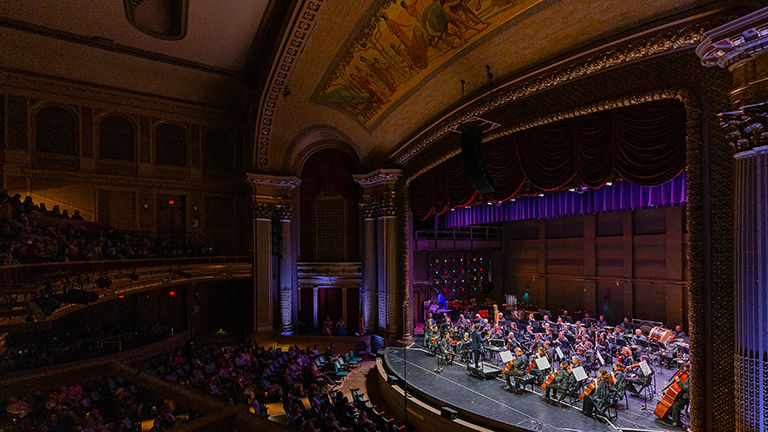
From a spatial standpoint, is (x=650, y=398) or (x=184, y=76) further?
(x=184, y=76)

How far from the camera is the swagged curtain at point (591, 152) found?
23.6ft

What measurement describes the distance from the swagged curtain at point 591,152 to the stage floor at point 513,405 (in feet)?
14.9

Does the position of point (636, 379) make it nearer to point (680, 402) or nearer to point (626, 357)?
point (626, 357)

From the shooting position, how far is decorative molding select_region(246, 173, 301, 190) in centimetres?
1514

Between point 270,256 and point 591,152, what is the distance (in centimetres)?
1157

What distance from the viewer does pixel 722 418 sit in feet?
19.8

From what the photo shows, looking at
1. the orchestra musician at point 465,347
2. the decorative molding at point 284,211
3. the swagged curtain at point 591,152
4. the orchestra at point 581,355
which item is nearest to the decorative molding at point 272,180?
the decorative molding at point 284,211

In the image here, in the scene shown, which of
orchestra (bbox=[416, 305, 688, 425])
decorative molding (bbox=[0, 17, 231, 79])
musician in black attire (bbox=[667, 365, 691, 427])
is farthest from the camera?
decorative molding (bbox=[0, 17, 231, 79])

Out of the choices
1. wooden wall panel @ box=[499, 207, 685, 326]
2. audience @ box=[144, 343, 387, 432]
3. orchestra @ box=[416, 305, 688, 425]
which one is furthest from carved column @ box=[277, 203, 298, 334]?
wooden wall panel @ box=[499, 207, 685, 326]

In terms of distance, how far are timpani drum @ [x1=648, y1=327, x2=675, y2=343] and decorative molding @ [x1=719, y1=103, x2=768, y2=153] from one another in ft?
21.4

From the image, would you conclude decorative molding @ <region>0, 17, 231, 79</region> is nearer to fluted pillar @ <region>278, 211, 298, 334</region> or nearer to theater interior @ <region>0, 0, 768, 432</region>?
theater interior @ <region>0, 0, 768, 432</region>

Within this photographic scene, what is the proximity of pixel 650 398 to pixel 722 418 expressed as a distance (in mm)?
2934

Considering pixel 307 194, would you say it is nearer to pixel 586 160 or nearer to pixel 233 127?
pixel 233 127

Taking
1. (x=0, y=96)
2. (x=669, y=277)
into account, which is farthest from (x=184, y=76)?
(x=669, y=277)
